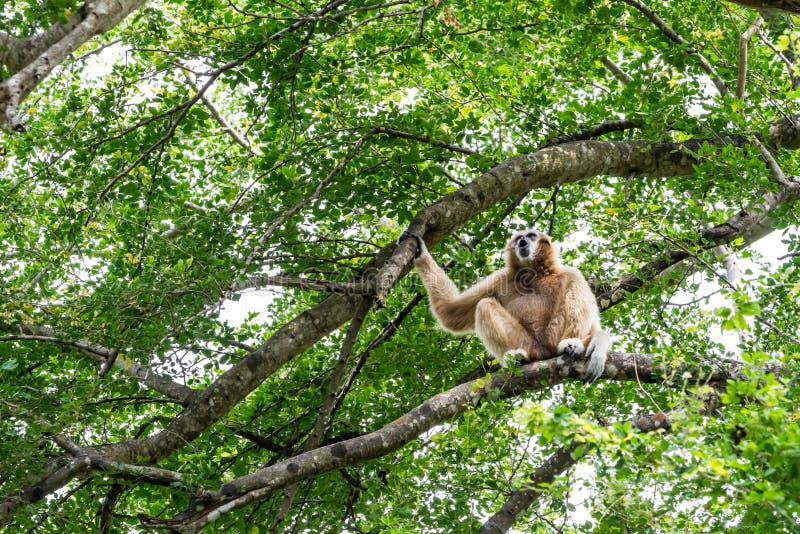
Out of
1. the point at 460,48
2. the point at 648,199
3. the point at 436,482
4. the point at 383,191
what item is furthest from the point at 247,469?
the point at 460,48

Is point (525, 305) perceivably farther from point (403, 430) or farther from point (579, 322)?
point (403, 430)

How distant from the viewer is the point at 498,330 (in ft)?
24.7

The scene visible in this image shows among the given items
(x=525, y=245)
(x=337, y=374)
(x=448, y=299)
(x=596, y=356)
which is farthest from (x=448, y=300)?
(x=337, y=374)

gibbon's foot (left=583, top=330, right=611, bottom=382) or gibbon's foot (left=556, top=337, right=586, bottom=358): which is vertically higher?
gibbon's foot (left=556, top=337, right=586, bottom=358)

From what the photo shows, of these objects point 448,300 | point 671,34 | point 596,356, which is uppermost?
point 671,34

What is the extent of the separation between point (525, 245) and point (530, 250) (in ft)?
0.26

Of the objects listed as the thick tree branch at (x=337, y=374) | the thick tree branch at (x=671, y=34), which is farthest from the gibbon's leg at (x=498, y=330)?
the thick tree branch at (x=671, y=34)

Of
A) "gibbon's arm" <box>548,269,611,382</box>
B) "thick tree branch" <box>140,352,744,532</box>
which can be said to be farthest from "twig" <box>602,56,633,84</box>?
"thick tree branch" <box>140,352,744,532</box>

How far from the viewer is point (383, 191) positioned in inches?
297

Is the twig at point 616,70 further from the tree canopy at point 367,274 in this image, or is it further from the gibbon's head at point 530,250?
the gibbon's head at point 530,250

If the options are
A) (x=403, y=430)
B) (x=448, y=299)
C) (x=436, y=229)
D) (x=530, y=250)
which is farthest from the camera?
(x=530, y=250)

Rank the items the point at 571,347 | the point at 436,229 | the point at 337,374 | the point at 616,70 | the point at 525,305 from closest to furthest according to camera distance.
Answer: the point at 337,374 < the point at 436,229 < the point at 571,347 < the point at 525,305 < the point at 616,70

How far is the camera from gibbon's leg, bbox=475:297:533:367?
24.7 feet

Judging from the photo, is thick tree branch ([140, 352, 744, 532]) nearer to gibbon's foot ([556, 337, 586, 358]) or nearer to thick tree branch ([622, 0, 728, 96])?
gibbon's foot ([556, 337, 586, 358])
